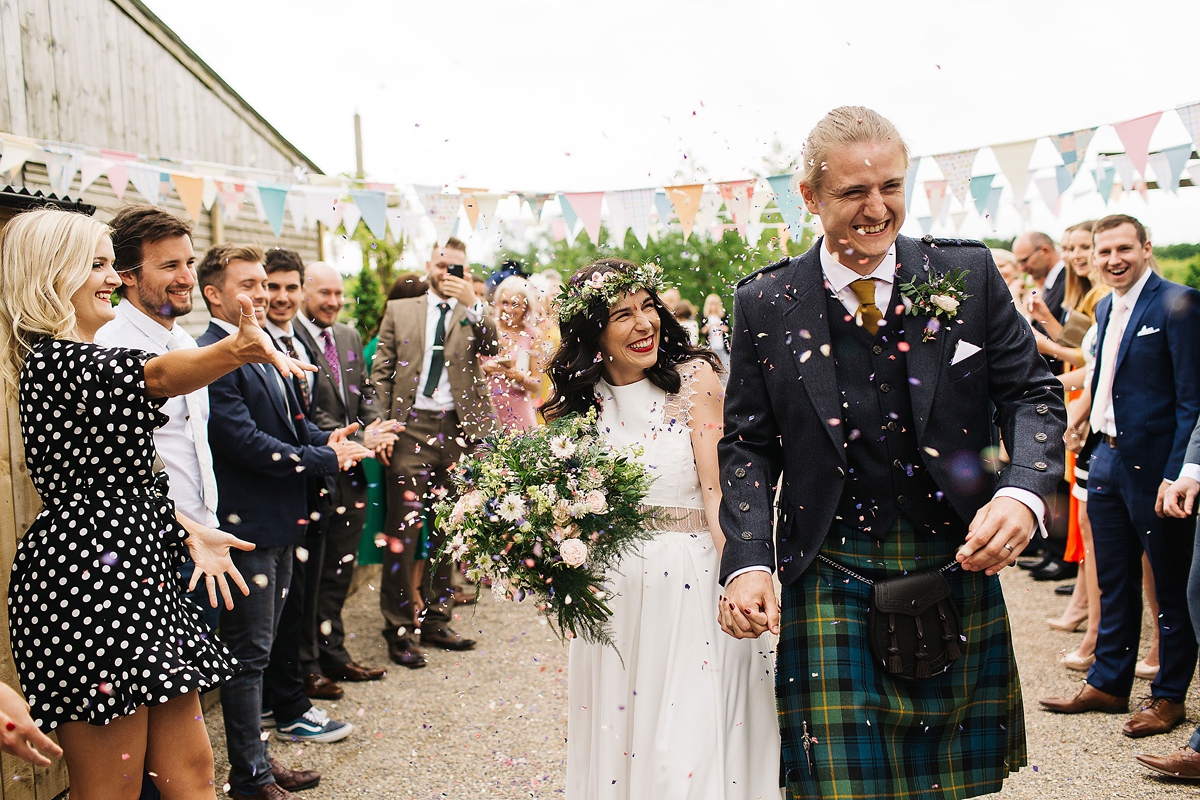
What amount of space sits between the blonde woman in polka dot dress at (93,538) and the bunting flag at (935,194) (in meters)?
6.52

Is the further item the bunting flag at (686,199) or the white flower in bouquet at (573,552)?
the bunting flag at (686,199)

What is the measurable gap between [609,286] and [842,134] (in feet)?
3.86

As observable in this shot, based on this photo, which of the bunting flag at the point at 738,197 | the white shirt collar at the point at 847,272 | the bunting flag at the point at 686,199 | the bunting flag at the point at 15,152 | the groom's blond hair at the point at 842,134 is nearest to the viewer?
the groom's blond hair at the point at 842,134

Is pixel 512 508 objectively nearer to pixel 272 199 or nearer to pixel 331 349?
pixel 331 349

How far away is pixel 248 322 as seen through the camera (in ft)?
7.30

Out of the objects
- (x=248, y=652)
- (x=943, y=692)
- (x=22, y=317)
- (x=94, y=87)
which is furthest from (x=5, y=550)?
(x=94, y=87)

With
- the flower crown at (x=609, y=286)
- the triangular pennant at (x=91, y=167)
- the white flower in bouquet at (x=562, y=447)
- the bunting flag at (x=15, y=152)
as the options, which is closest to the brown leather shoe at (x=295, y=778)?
the white flower in bouquet at (x=562, y=447)

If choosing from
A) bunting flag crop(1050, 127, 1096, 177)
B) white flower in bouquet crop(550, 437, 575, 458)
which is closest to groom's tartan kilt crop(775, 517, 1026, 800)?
white flower in bouquet crop(550, 437, 575, 458)

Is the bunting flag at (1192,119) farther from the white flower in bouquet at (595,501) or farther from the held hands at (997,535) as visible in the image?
the white flower in bouquet at (595,501)

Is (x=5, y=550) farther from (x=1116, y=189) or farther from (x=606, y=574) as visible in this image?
(x=1116, y=189)

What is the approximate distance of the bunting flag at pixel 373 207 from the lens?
6.82 metres

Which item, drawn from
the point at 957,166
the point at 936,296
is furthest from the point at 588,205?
the point at 936,296

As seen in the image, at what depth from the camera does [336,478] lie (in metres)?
5.68

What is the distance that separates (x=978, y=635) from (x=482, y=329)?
14.6 ft
